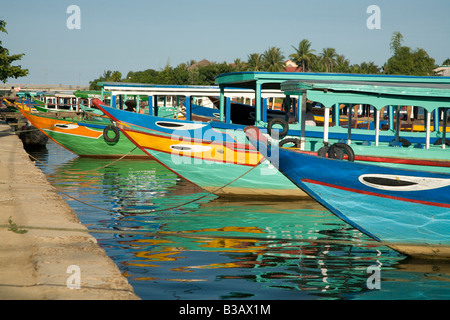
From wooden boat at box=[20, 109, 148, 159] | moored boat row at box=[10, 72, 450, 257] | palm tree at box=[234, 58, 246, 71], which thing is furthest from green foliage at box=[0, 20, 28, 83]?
palm tree at box=[234, 58, 246, 71]

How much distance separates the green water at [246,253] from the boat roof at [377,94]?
2482 mm

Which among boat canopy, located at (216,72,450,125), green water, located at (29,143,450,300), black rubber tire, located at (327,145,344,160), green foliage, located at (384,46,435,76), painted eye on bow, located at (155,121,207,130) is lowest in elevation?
green water, located at (29,143,450,300)

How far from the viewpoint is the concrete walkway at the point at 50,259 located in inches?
181

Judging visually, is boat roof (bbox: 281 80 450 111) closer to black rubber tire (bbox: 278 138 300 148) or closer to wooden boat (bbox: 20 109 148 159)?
black rubber tire (bbox: 278 138 300 148)

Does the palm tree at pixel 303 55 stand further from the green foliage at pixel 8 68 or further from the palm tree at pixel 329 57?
the green foliage at pixel 8 68

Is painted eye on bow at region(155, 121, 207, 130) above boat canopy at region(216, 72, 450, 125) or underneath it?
underneath

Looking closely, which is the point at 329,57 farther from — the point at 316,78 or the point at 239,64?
the point at 316,78

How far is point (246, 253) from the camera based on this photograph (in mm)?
8164

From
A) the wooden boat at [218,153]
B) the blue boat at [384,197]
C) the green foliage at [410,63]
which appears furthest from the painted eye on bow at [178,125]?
the green foliage at [410,63]

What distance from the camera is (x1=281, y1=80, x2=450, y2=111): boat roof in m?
9.36

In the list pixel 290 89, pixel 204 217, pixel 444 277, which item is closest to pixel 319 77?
pixel 290 89

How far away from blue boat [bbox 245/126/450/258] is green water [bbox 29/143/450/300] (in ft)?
1.26
